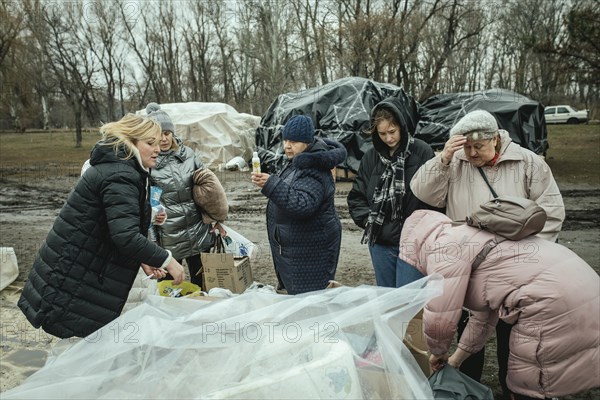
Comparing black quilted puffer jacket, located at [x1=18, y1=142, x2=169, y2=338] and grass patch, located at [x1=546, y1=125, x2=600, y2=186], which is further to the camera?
grass patch, located at [x1=546, y1=125, x2=600, y2=186]

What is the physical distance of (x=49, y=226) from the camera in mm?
8383

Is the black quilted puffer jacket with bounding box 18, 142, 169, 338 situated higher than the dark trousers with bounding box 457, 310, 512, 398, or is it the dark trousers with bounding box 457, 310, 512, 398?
the black quilted puffer jacket with bounding box 18, 142, 169, 338

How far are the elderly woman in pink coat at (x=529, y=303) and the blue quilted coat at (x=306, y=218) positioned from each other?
40.9 inches

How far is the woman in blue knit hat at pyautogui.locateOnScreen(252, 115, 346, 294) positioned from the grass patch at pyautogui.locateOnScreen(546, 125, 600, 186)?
35.7 feet

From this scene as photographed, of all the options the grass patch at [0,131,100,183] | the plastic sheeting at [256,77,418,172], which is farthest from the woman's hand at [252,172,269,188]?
the grass patch at [0,131,100,183]

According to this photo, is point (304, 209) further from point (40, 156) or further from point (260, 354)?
point (40, 156)

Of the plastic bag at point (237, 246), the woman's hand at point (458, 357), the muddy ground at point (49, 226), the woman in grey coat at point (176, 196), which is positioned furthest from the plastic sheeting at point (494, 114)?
the woman's hand at point (458, 357)

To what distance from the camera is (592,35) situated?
13.1 m

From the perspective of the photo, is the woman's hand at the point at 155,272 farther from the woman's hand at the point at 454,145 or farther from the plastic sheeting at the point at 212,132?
the plastic sheeting at the point at 212,132

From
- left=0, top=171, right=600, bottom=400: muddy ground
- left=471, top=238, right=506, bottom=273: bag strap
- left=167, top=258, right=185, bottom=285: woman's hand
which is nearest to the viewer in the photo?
left=471, top=238, right=506, bottom=273: bag strap

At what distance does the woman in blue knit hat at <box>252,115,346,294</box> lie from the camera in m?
2.95

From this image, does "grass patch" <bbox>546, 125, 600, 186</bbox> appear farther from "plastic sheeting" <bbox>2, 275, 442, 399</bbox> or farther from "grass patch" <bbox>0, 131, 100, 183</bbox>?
"grass patch" <bbox>0, 131, 100, 183</bbox>

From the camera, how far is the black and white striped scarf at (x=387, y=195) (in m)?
3.12

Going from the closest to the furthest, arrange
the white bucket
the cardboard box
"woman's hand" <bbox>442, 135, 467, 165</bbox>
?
"woman's hand" <bbox>442, 135, 467, 165</bbox>
the cardboard box
the white bucket
